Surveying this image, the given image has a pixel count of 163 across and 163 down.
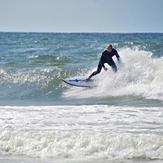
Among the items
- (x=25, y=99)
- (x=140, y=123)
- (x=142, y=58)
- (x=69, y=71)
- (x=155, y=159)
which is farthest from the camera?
(x=69, y=71)

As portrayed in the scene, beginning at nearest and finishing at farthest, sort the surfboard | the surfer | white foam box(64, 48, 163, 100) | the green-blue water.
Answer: the green-blue water, white foam box(64, 48, 163, 100), the surfer, the surfboard

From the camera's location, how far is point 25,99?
49.1ft

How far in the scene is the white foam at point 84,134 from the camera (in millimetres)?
7414

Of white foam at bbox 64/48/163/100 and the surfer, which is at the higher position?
the surfer

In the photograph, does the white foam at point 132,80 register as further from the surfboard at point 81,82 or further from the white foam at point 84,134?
the white foam at point 84,134

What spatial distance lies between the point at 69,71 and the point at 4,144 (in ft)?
39.6

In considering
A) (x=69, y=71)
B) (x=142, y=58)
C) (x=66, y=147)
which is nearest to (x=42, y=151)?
(x=66, y=147)

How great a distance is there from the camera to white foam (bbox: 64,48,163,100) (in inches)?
590

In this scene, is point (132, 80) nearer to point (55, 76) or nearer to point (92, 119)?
point (55, 76)

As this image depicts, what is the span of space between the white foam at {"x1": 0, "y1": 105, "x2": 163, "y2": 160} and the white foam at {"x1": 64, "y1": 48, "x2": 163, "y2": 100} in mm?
4456

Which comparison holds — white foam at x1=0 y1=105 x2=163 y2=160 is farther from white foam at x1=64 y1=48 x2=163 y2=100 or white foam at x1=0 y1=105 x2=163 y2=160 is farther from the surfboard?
the surfboard

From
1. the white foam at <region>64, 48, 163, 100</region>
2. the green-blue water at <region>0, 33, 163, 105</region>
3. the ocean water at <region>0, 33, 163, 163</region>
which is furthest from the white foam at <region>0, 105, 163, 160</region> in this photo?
the white foam at <region>64, 48, 163, 100</region>

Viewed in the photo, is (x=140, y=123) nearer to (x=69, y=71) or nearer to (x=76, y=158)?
(x=76, y=158)

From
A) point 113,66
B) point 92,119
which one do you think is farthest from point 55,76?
point 92,119
